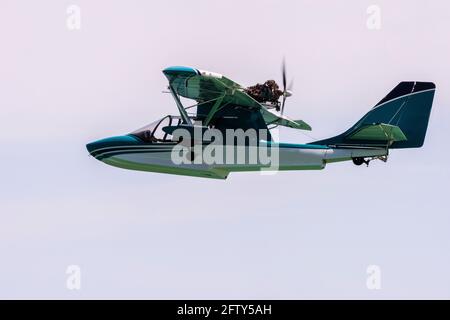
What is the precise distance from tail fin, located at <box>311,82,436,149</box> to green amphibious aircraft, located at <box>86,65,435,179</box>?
0.11 ft

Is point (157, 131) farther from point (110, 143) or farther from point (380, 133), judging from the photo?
point (380, 133)

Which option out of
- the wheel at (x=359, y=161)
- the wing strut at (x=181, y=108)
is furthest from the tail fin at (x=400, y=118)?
the wing strut at (x=181, y=108)

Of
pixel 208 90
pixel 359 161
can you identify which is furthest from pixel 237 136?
pixel 359 161

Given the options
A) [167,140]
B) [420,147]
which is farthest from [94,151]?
[420,147]

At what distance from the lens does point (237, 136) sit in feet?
186

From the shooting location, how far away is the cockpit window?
5700 centimetres

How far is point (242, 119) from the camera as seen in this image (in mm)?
57000

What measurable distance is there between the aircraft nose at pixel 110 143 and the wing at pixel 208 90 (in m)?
2.45

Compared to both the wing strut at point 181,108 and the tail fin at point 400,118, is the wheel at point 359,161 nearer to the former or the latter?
the tail fin at point 400,118

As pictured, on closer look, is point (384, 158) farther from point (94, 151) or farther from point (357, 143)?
point (94, 151)

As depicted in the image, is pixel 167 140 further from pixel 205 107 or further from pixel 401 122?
pixel 401 122

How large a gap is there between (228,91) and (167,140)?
283 centimetres

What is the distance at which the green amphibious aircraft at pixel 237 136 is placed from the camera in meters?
55.4

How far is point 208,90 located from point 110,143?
4.15 metres
